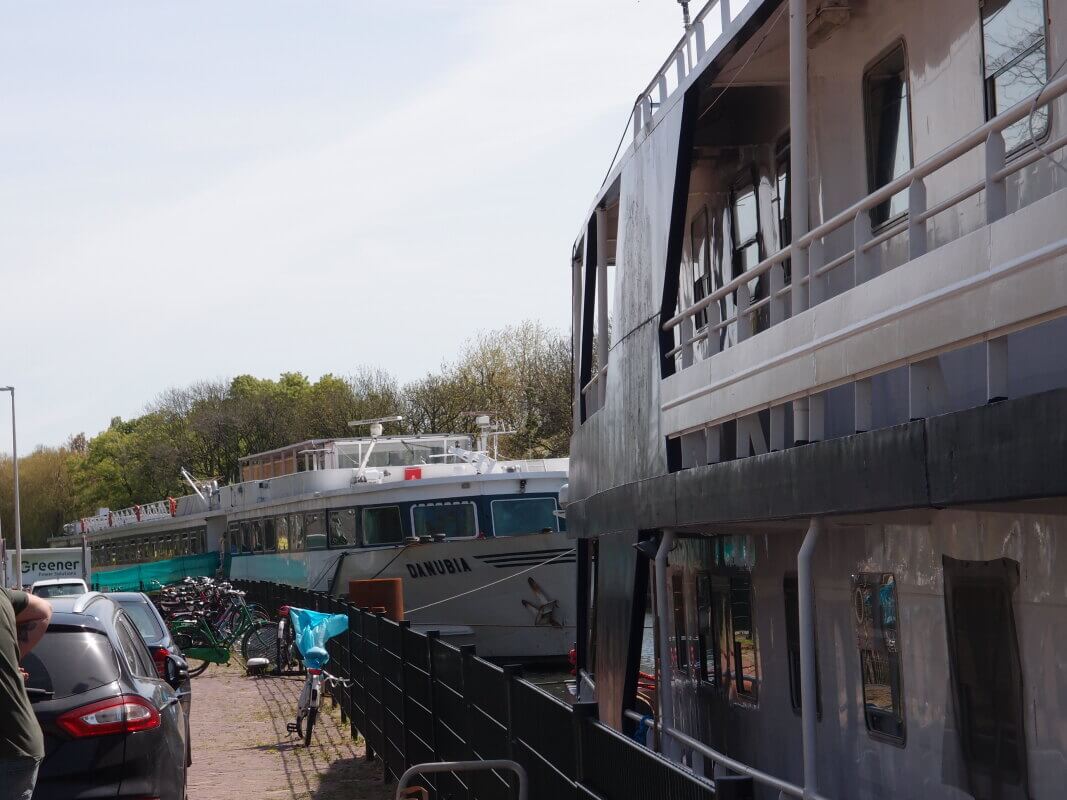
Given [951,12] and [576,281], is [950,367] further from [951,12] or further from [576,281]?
[576,281]

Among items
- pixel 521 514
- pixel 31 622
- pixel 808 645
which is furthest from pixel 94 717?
pixel 521 514

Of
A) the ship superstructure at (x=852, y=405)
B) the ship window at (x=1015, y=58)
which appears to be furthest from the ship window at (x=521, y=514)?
the ship window at (x=1015, y=58)

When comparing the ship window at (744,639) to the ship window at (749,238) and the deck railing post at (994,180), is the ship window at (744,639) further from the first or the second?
the deck railing post at (994,180)

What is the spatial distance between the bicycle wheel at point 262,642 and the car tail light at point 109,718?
16.0 m

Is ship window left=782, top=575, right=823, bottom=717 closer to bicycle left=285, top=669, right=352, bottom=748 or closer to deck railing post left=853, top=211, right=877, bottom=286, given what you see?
deck railing post left=853, top=211, right=877, bottom=286

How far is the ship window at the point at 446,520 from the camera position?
28.5 meters

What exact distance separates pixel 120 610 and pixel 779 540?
4.24 meters

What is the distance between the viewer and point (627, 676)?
10.8 meters

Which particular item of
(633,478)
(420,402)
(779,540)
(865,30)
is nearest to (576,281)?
(633,478)

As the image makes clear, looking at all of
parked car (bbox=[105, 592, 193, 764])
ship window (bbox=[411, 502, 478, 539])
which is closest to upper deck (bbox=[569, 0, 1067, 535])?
parked car (bbox=[105, 592, 193, 764])

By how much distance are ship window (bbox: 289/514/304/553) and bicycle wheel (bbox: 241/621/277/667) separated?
8887 millimetres

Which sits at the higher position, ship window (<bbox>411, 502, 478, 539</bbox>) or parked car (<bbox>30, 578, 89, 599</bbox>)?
ship window (<bbox>411, 502, 478, 539</bbox>)

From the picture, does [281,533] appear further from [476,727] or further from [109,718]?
[109,718]

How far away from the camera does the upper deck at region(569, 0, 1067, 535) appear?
502cm
